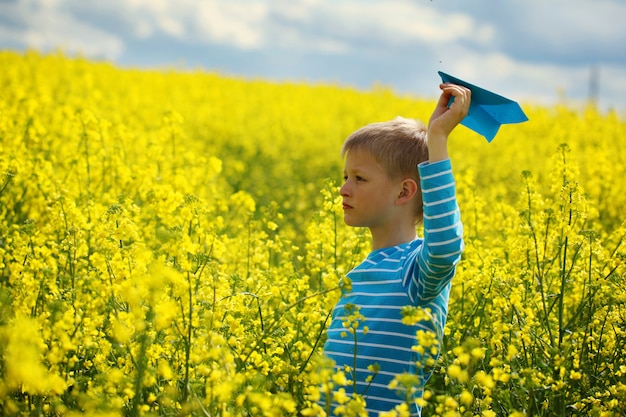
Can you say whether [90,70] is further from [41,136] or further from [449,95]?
[449,95]

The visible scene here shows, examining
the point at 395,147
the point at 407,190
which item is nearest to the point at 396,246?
the point at 407,190

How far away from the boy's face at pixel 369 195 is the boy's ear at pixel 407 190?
0.02 metres

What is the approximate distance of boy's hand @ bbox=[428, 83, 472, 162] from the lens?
251cm

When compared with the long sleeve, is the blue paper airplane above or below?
above

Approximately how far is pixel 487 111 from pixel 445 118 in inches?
10.3

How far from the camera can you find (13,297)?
337 cm

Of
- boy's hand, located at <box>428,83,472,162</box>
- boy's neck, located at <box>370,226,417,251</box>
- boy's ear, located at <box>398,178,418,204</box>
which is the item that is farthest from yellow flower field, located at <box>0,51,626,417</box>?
boy's hand, located at <box>428,83,472,162</box>

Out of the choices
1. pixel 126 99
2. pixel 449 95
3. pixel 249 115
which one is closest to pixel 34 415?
pixel 449 95

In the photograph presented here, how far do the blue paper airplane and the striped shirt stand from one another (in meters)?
0.34

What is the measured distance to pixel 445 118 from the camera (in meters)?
2.55

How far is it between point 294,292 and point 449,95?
47.3 inches

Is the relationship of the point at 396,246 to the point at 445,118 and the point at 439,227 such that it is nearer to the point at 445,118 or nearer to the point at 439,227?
the point at 439,227

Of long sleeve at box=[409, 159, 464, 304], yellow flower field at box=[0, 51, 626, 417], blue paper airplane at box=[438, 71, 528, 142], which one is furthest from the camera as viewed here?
blue paper airplane at box=[438, 71, 528, 142]

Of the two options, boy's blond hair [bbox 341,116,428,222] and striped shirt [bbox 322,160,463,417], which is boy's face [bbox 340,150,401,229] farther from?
striped shirt [bbox 322,160,463,417]
